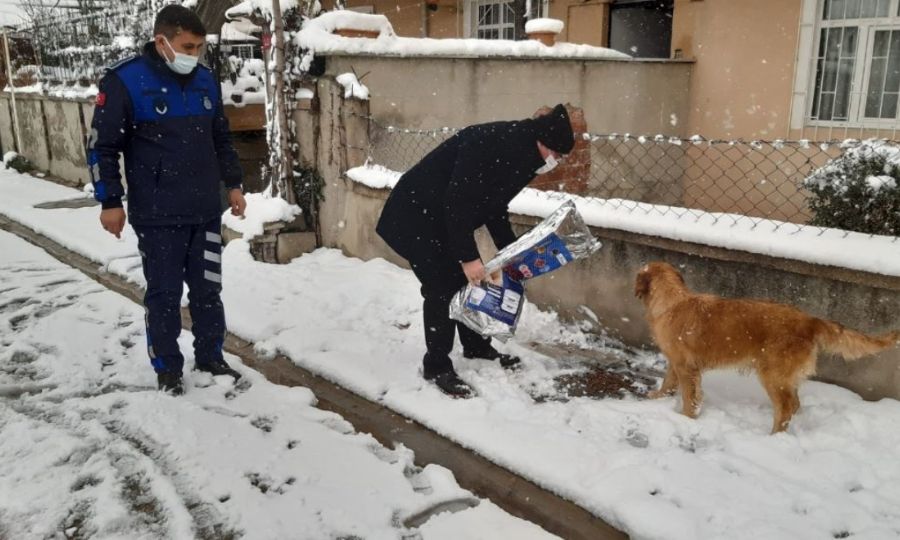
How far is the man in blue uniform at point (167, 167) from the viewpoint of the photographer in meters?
3.34

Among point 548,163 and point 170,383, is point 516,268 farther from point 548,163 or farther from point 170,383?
point 170,383

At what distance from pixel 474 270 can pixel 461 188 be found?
42 cm

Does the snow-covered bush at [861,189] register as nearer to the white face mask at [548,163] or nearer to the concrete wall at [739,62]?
the white face mask at [548,163]

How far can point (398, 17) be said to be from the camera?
14234 millimetres

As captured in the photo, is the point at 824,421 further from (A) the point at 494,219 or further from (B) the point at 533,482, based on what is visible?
(A) the point at 494,219

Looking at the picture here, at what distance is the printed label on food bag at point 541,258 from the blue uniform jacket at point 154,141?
1.71 m

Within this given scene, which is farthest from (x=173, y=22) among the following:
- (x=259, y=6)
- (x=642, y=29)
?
(x=642, y=29)

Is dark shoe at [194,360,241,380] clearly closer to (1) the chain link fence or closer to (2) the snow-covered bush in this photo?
(1) the chain link fence

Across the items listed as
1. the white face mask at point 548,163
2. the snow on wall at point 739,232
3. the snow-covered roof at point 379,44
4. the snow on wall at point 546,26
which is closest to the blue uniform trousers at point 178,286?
the white face mask at point 548,163

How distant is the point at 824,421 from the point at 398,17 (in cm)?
1301

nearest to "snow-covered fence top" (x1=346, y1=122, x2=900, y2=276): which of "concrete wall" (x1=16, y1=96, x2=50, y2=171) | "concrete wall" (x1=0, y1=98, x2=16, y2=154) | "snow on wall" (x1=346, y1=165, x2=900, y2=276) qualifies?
"snow on wall" (x1=346, y1=165, x2=900, y2=276)

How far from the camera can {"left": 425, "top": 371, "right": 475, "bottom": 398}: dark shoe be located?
361 cm

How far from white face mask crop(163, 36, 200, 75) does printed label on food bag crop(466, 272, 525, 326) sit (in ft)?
6.24

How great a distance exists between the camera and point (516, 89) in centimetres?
777
